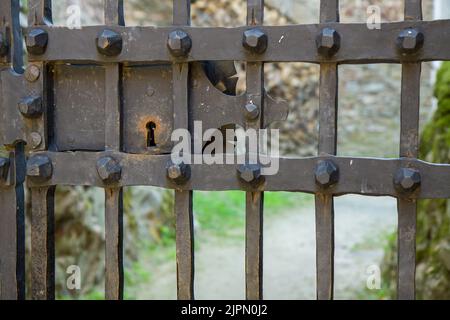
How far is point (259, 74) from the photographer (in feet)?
4.30

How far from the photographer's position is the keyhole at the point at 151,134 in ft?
4.61

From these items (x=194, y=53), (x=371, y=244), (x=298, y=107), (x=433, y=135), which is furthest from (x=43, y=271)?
(x=298, y=107)

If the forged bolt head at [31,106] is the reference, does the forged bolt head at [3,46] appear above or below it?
above

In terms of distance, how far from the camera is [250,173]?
131cm

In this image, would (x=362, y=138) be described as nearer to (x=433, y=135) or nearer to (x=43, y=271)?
(x=433, y=135)

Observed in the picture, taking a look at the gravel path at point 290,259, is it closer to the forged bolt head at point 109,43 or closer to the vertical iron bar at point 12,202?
the vertical iron bar at point 12,202

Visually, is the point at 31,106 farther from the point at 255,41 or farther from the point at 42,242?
the point at 255,41

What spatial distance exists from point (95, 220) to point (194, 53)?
2.22m

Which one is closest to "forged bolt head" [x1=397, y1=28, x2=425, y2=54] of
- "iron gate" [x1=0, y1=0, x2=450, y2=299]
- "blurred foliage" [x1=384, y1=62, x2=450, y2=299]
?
"iron gate" [x1=0, y1=0, x2=450, y2=299]

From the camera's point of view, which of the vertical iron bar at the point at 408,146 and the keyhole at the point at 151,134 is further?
the keyhole at the point at 151,134

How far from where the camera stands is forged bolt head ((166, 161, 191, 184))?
1327 millimetres

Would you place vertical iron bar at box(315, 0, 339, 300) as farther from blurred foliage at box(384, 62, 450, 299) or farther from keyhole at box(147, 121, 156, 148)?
blurred foliage at box(384, 62, 450, 299)

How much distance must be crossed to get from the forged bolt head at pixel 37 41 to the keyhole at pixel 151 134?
284mm

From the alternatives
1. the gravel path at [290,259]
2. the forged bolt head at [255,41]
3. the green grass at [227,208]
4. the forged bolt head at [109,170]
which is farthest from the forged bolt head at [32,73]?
the green grass at [227,208]
